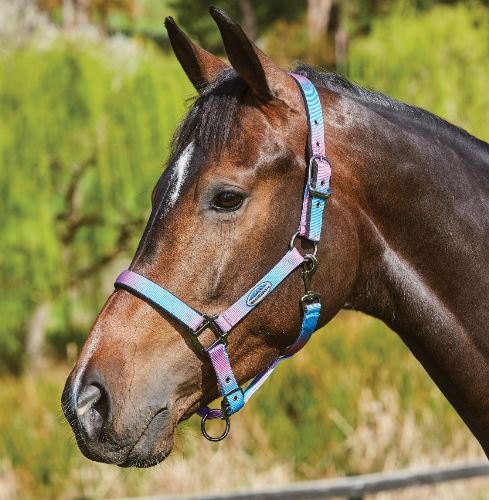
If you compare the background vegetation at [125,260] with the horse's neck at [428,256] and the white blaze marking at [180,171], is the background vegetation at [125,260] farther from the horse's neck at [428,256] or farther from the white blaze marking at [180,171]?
the white blaze marking at [180,171]

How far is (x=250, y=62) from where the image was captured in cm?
239

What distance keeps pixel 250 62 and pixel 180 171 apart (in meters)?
0.35

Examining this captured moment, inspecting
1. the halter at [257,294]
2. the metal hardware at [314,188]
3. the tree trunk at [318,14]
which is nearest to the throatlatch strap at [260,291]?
the halter at [257,294]

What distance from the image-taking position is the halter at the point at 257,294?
7.63ft

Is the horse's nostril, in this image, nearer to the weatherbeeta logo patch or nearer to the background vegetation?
the weatherbeeta logo patch

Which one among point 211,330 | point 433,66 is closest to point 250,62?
point 211,330

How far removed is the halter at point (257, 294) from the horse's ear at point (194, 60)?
355mm

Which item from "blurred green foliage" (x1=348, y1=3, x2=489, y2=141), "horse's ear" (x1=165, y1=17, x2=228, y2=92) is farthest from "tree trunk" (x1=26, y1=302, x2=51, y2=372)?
"horse's ear" (x1=165, y1=17, x2=228, y2=92)

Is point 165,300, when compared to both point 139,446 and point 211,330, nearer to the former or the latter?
point 211,330

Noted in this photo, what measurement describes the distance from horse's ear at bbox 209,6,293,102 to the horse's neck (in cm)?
30

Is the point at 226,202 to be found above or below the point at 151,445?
above

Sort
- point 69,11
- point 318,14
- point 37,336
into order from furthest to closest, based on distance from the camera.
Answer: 1. point 69,11
2. point 318,14
3. point 37,336

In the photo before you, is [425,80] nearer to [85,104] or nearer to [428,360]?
[85,104]

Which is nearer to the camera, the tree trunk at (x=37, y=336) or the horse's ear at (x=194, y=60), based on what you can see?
the horse's ear at (x=194, y=60)
